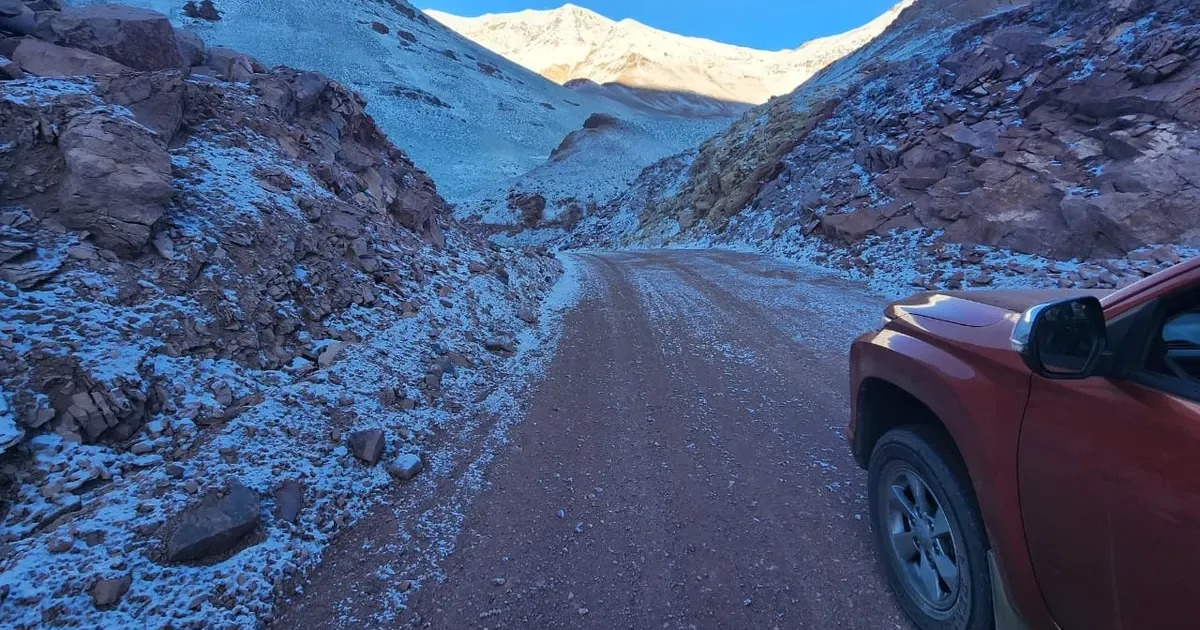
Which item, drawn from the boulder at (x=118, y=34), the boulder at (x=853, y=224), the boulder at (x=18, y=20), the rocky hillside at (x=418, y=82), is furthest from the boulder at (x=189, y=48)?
the rocky hillside at (x=418, y=82)

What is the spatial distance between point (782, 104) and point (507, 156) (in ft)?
100.0

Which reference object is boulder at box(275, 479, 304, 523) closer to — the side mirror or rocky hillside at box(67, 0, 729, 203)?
the side mirror

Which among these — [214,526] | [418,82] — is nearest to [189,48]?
[214,526]

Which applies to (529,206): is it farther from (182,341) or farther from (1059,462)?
(1059,462)

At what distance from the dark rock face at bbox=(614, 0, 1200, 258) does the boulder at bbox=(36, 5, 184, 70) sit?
13708 millimetres

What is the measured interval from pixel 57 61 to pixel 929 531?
877 cm

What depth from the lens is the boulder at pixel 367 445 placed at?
12.6 ft

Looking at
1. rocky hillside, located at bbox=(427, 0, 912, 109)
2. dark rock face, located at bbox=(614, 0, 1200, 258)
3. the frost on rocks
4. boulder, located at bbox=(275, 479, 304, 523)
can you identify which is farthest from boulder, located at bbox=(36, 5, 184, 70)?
rocky hillside, located at bbox=(427, 0, 912, 109)

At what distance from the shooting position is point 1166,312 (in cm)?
158

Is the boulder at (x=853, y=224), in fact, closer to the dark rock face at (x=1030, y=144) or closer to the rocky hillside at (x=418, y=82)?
the dark rock face at (x=1030, y=144)

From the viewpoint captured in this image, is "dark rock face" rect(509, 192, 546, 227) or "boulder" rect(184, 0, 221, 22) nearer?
"dark rock face" rect(509, 192, 546, 227)

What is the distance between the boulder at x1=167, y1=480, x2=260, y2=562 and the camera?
2734 millimetres

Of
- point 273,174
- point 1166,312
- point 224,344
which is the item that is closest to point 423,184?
point 273,174

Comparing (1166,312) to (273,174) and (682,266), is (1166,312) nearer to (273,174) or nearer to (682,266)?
(273,174)
